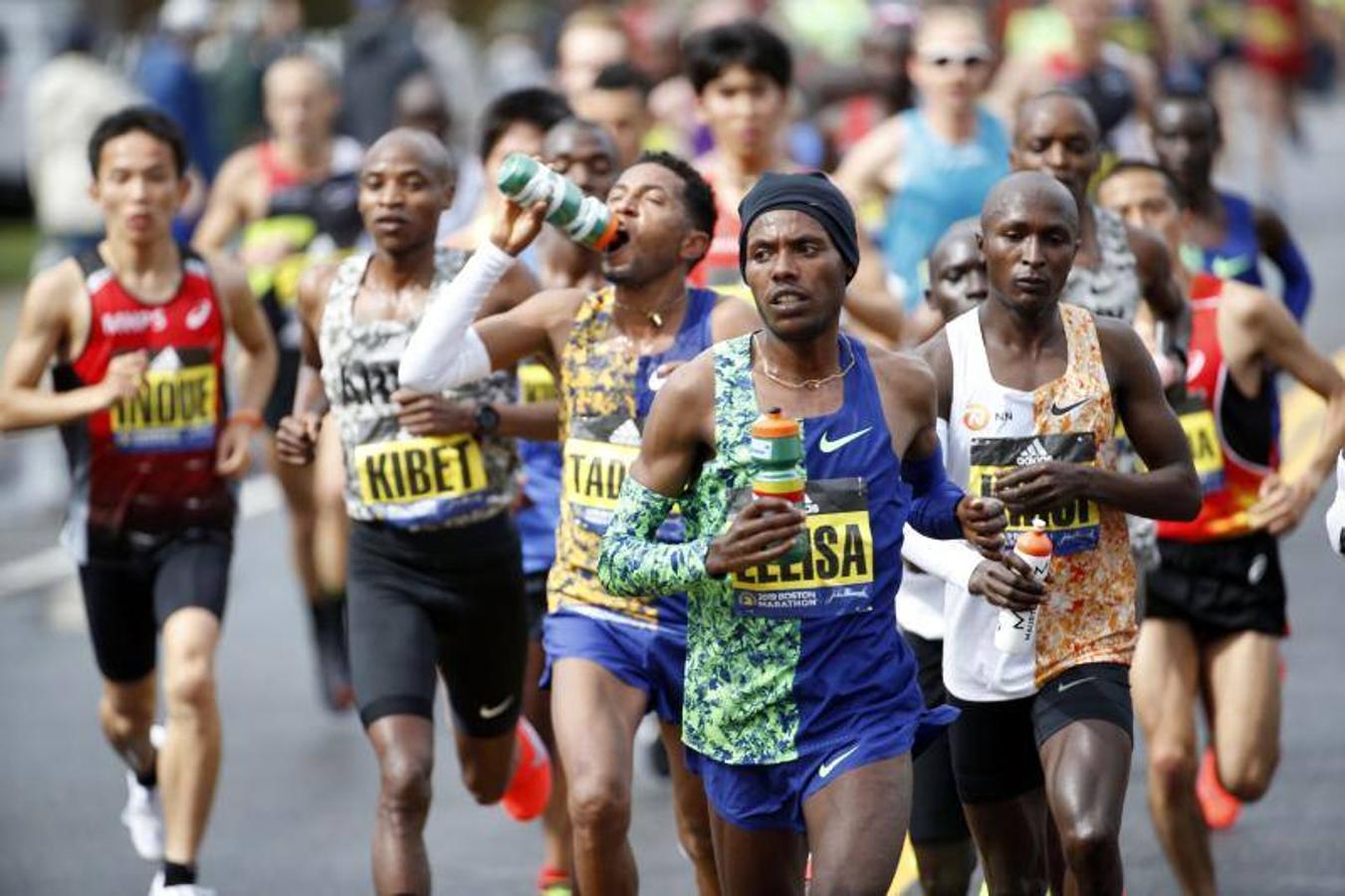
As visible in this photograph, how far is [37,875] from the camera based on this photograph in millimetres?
9609

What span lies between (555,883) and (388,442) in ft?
5.34

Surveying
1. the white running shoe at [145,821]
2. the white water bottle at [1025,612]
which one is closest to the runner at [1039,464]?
the white water bottle at [1025,612]

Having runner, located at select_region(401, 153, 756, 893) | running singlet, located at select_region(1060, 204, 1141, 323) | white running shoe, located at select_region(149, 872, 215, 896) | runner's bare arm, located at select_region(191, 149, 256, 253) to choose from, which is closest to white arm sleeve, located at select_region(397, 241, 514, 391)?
runner, located at select_region(401, 153, 756, 893)

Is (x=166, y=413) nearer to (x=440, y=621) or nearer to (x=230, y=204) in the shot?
(x=440, y=621)

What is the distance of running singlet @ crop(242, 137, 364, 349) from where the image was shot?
12.5 metres

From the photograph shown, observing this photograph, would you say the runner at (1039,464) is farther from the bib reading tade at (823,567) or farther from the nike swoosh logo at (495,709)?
the nike swoosh logo at (495,709)

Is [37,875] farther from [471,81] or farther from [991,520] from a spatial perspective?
[471,81]

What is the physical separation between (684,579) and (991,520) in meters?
0.78

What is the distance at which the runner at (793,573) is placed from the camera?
6355 mm

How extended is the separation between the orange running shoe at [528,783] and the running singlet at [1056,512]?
218 cm

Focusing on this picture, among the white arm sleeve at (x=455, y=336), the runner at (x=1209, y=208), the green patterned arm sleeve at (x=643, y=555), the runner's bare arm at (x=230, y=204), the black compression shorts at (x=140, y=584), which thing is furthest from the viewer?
the runner's bare arm at (x=230, y=204)

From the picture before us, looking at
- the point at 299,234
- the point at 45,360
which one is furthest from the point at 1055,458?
the point at 299,234

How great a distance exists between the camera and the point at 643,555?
629 cm

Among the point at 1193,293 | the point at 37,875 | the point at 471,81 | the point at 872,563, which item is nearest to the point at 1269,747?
the point at 1193,293
